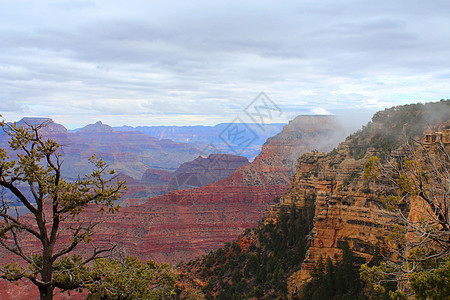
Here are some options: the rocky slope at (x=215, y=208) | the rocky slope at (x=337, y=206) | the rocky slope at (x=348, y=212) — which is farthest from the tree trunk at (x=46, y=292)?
the rocky slope at (x=215, y=208)

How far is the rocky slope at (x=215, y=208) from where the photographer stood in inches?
2810

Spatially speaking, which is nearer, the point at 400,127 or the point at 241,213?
the point at 400,127

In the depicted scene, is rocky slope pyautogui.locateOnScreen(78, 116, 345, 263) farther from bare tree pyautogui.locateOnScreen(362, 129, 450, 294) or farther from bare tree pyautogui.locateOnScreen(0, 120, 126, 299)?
bare tree pyautogui.locateOnScreen(362, 129, 450, 294)

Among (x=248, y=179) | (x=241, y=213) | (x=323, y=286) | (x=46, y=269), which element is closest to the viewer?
(x=46, y=269)

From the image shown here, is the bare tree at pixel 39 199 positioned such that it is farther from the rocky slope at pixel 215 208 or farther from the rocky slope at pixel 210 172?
the rocky slope at pixel 210 172

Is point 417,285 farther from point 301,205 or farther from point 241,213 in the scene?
point 241,213

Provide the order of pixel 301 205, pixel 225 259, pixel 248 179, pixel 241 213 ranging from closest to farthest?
pixel 301 205 → pixel 225 259 → pixel 241 213 → pixel 248 179

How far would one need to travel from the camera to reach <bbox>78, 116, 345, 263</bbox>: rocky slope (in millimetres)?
71375

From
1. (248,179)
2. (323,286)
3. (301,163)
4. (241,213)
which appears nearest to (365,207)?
(323,286)

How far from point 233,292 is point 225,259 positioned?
7871mm

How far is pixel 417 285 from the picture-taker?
34.7ft

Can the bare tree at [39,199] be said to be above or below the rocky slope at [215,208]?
above

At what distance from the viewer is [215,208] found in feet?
287

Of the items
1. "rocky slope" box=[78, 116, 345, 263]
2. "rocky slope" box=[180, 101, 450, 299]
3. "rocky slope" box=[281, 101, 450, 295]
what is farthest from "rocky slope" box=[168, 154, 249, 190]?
"rocky slope" box=[281, 101, 450, 295]
